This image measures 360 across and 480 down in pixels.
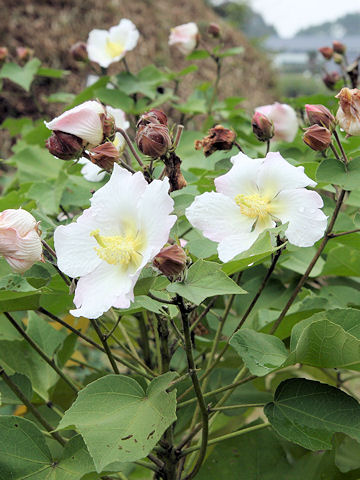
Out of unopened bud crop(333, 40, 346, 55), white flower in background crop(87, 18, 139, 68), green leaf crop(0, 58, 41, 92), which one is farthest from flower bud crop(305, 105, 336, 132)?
green leaf crop(0, 58, 41, 92)

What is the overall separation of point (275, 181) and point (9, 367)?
18.6 inches

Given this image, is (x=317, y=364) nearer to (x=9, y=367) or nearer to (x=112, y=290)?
(x=112, y=290)

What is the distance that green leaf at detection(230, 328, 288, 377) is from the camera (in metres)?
0.56

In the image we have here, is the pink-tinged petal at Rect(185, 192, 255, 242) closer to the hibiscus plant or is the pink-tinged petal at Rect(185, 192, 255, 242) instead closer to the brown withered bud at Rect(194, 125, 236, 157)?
the hibiscus plant

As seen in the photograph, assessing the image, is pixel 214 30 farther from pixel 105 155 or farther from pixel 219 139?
pixel 105 155

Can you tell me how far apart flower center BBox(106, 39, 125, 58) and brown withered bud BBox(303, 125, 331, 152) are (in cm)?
87

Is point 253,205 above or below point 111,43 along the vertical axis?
above

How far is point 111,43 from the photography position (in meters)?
1.37

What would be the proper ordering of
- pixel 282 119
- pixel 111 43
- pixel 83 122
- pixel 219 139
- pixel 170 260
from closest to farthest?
1. pixel 170 260
2. pixel 83 122
3. pixel 219 139
4. pixel 282 119
5. pixel 111 43

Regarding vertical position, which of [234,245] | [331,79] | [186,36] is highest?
[234,245]

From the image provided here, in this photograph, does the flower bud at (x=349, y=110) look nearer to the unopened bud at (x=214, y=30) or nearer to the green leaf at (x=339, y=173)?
the green leaf at (x=339, y=173)

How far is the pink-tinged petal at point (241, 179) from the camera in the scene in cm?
62

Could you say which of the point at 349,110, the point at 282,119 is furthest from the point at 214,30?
the point at 349,110

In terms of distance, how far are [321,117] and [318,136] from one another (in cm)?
4
